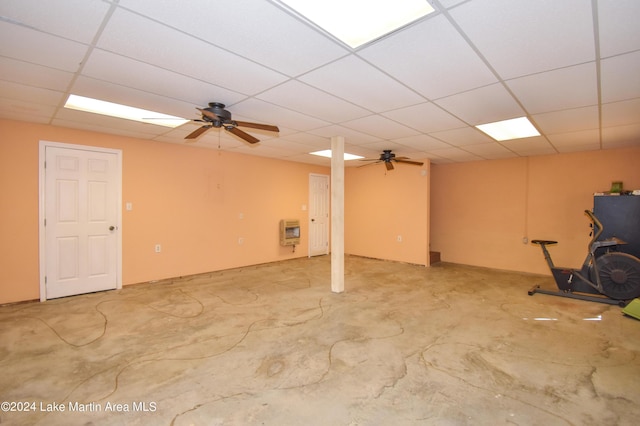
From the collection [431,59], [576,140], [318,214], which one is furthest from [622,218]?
[318,214]

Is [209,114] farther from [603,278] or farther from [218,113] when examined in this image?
[603,278]

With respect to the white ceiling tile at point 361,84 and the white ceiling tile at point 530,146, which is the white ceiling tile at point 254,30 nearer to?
the white ceiling tile at point 361,84

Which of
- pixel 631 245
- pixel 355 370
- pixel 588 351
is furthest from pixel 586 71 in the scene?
pixel 631 245

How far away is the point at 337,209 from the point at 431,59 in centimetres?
268

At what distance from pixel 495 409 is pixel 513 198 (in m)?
5.20

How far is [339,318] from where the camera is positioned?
357cm

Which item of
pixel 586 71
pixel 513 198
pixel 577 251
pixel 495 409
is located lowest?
pixel 495 409

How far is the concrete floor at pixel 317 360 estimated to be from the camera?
1.97 metres

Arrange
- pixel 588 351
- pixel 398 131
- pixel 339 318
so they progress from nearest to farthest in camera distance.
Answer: pixel 588 351 < pixel 339 318 < pixel 398 131

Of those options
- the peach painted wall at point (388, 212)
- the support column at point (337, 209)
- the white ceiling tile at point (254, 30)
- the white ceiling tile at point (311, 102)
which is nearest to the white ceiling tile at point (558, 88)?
the white ceiling tile at point (311, 102)

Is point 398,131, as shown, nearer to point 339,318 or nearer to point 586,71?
point 586,71

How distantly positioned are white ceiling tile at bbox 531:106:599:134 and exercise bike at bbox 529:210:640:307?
5.29 ft

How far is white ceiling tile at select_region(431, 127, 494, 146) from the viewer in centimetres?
412

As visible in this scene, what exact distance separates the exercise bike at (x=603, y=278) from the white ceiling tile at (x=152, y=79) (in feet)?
17.5
